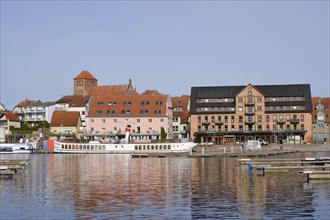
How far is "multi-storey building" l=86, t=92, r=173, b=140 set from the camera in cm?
13200

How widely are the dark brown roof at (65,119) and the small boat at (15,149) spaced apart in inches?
893

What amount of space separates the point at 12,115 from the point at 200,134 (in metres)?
53.4

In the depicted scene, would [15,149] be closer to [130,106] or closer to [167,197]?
[130,106]

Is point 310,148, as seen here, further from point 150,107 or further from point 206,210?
point 206,210

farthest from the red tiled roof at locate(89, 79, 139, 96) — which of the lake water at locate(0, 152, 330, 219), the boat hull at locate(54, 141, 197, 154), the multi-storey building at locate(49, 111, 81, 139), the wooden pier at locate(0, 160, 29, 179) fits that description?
the lake water at locate(0, 152, 330, 219)

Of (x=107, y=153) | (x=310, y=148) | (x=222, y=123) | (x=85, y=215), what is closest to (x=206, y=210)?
(x=85, y=215)

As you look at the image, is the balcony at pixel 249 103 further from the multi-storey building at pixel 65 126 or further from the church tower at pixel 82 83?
the church tower at pixel 82 83

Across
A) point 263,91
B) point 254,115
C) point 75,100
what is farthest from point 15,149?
point 263,91

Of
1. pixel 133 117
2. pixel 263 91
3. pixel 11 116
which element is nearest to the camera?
pixel 133 117

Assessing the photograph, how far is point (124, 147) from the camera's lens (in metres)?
107

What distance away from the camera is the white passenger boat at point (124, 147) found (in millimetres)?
102312

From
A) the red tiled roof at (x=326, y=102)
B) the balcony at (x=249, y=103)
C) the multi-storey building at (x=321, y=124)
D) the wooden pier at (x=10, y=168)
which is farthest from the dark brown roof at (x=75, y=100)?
the wooden pier at (x=10, y=168)

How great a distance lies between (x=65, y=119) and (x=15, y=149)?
26224mm

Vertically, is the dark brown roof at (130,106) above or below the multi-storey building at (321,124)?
above
